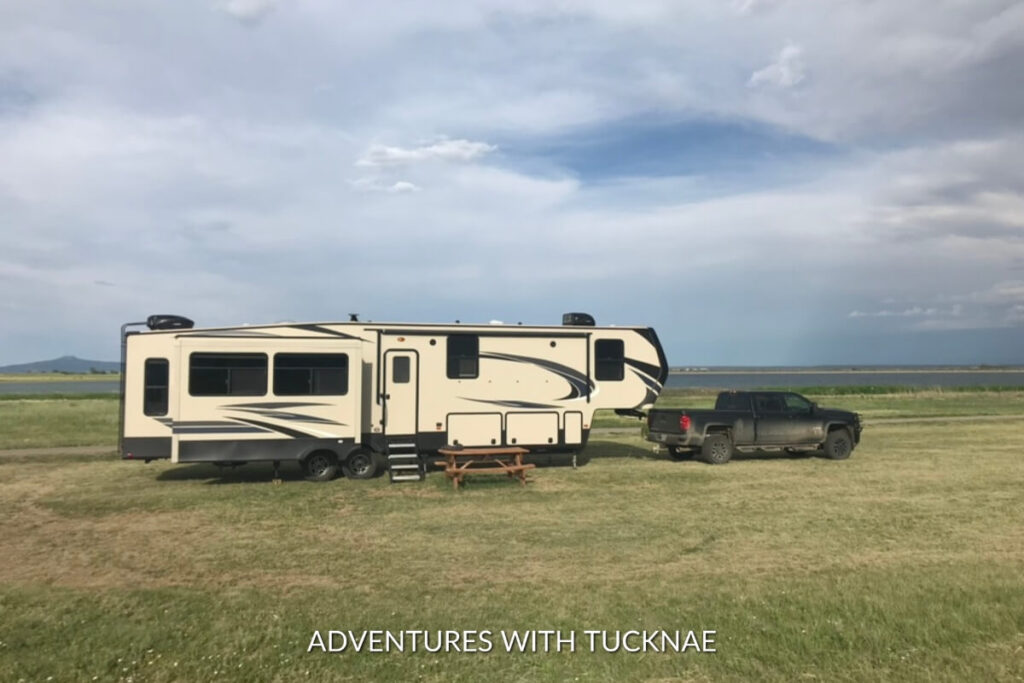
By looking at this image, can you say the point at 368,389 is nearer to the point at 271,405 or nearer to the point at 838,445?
the point at 271,405

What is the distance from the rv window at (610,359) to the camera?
49.6 ft

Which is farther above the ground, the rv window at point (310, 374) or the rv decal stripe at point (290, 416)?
the rv window at point (310, 374)

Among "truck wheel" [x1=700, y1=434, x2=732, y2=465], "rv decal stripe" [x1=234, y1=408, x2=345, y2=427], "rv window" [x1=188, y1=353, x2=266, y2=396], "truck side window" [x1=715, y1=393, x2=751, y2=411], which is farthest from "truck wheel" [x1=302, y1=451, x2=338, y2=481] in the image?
"truck side window" [x1=715, y1=393, x2=751, y2=411]

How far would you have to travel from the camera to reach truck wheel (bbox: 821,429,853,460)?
16312 millimetres

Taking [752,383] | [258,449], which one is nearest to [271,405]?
[258,449]

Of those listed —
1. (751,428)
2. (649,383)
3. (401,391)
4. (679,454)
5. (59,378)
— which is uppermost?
(59,378)

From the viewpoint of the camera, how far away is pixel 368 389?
1407 cm

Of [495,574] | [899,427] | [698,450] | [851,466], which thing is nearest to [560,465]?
[698,450]

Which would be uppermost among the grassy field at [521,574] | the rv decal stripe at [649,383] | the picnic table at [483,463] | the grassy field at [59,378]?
the grassy field at [59,378]

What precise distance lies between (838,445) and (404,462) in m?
9.92

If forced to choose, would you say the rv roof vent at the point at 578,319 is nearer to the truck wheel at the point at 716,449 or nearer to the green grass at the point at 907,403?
the truck wheel at the point at 716,449

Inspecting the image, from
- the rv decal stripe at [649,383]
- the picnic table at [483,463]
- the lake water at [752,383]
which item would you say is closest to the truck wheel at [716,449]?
the rv decal stripe at [649,383]

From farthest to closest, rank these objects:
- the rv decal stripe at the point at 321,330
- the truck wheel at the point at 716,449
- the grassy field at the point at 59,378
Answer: the grassy field at the point at 59,378 → the truck wheel at the point at 716,449 → the rv decal stripe at the point at 321,330

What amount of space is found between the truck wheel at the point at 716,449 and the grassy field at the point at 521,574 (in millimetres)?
2238
